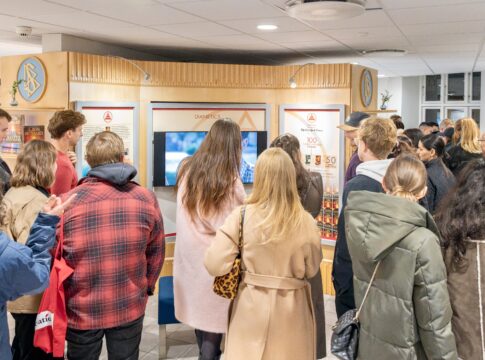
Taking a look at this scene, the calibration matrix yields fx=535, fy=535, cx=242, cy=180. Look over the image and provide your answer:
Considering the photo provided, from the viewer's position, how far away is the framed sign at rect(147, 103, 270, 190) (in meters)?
5.48

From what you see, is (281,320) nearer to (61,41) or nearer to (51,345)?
(51,345)

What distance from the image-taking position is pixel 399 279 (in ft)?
6.80

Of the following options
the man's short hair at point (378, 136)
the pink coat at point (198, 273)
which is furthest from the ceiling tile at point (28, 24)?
the man's short hair at point (378, 136)

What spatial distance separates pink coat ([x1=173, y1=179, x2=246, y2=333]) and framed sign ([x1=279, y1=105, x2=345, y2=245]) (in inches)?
113

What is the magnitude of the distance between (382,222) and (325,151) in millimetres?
3608

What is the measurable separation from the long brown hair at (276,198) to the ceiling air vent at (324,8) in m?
1.52

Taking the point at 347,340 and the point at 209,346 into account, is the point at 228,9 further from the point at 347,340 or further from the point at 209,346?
the point at 347,340

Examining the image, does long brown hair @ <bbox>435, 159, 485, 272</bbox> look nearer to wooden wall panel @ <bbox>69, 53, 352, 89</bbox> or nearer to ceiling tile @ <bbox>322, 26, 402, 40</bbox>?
ceiling tile @ <bbox>322, 26, 402, 40</bbox>

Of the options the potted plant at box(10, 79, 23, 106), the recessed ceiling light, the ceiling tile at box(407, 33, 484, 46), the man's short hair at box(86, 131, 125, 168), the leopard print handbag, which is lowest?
the leopard print handbag

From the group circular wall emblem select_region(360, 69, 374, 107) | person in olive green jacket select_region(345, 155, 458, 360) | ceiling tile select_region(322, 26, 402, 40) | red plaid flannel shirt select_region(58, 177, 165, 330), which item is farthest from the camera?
circular wall emblem select_region(360, 69, 374, 107)

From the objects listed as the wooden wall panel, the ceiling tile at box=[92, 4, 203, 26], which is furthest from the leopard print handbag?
the wooden wall panel

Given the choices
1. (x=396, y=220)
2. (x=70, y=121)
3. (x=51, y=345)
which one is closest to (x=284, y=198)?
(x=396, y=220)

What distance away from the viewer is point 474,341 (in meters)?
2.04

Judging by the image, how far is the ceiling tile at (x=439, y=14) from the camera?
3908 millimetres
